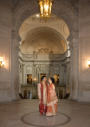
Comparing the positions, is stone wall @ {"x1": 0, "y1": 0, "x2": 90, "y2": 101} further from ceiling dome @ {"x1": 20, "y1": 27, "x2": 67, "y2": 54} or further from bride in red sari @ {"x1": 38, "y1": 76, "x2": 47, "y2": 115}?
ceiling dome @ {"x1": 20, "y1": 27, "x2": 67, "y2": 54}

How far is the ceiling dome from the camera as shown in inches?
1141

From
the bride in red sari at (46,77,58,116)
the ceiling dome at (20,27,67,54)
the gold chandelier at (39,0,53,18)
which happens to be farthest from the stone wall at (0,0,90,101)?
the ceiling dome at (20,27,67,54)

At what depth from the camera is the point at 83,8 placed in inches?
548

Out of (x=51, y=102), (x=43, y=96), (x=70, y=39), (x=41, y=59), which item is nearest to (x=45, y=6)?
(x=43, y=96)

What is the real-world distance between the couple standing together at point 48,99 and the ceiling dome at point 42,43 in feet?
65.4

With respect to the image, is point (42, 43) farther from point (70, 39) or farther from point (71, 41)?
point (71, 41)

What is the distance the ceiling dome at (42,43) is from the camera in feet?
95.0

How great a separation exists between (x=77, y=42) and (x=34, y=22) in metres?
12.6

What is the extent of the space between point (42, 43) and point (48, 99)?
2287 centimetres

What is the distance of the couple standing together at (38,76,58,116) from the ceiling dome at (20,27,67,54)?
19.9 meters

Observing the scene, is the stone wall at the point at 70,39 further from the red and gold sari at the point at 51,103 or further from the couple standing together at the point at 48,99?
the red and gold sari at the point at 51,103

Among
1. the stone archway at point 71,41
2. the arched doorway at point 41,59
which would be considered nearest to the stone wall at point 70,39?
the stone archway at point 71,41

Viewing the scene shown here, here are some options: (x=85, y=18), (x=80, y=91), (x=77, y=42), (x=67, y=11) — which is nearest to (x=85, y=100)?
(x=80, y=91)

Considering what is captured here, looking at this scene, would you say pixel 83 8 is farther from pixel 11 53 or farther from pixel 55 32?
pixel 55 32
